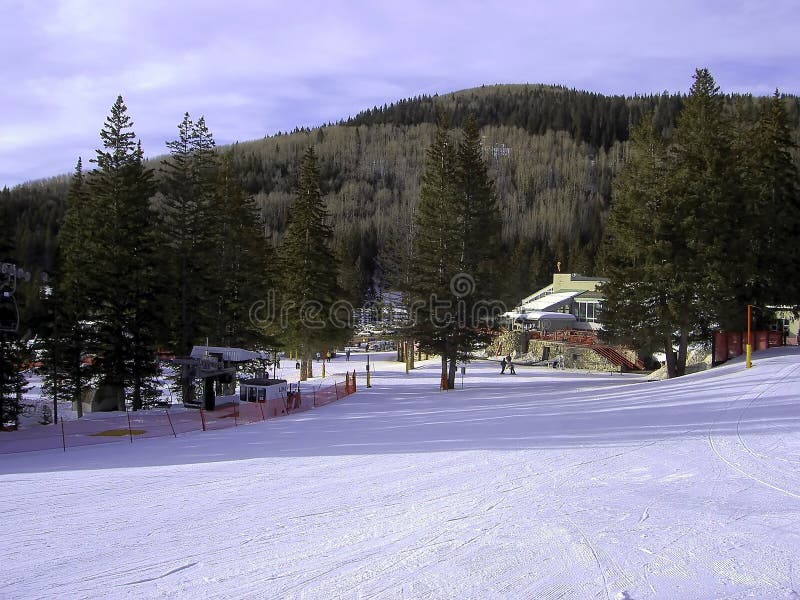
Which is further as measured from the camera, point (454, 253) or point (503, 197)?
point (503, 197)

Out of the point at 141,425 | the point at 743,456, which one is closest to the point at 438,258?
the point at 141,425

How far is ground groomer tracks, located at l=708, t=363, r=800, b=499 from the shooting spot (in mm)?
8259

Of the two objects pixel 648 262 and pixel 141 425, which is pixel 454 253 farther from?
pixel 141 425

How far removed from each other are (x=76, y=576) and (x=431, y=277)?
25136mm

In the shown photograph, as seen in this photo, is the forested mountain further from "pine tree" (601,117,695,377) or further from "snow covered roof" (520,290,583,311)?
"pine tree" (601,117,695,377)

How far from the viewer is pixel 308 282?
122 feet

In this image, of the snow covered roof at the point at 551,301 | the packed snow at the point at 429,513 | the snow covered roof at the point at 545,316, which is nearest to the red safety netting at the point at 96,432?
the packed snow at the point at 429,513

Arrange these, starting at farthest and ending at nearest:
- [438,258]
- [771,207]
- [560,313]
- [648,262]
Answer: [560,313], [438,258], [771,207], [648,262]

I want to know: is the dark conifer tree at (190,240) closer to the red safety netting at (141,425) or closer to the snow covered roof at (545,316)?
the red safety netting at (141,425)

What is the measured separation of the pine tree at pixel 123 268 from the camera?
2469 centimetres

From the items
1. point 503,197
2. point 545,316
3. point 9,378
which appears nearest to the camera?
point 9,378

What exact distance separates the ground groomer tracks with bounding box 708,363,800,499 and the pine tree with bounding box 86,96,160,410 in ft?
68.4

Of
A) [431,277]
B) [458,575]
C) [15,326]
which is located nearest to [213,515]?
[458,575]

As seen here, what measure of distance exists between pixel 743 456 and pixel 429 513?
5.75 metres
